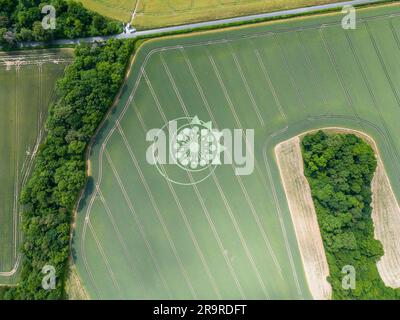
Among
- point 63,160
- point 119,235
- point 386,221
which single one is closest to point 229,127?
point 119,235

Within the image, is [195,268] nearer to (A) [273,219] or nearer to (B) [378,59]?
(A) [273,219]

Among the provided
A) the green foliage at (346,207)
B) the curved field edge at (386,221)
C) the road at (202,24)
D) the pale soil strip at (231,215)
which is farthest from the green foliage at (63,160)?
the curved field edge at (386,221)

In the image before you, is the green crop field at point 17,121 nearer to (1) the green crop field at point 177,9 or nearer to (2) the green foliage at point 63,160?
A: (2) the green foliage at point 63,160

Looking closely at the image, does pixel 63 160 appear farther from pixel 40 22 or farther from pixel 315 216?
pixel 315 216

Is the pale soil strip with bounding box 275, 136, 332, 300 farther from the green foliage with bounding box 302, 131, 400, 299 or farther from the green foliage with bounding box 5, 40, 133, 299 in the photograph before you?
the green foliage with bounding box 5, 40, 133, 299
